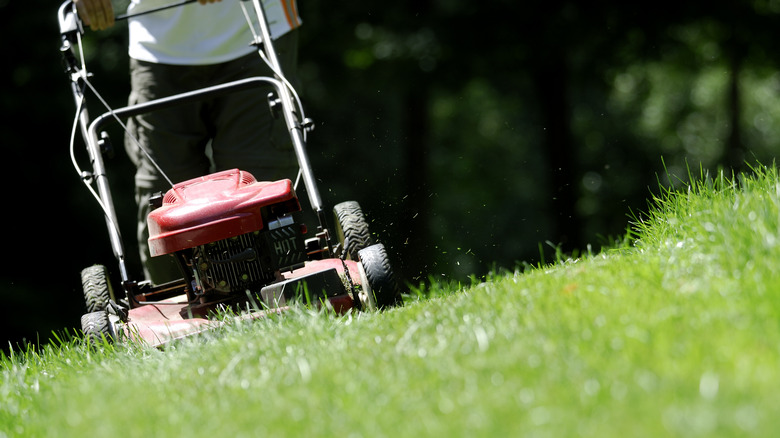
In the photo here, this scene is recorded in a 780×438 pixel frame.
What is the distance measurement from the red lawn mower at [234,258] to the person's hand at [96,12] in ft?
1.55

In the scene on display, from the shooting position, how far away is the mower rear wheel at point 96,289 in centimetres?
411

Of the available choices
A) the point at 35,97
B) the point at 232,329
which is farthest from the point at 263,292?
the point at 35,97

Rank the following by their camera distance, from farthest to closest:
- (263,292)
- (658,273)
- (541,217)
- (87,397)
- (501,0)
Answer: (541,217) → (501,0) → (263,292) → (658,273) → (87,397)

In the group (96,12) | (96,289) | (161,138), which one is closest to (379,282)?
(96,289)

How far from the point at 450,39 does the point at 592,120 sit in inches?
357

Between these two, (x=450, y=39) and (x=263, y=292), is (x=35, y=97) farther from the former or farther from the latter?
(x=263, y=292)

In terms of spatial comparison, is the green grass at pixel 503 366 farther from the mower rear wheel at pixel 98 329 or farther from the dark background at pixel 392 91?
the dark background at pixel 392 91

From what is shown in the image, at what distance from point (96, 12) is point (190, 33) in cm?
39

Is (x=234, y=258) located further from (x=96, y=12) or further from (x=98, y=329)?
(x=96, y=12)

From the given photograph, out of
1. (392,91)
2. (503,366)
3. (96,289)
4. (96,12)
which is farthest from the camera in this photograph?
(392,91)

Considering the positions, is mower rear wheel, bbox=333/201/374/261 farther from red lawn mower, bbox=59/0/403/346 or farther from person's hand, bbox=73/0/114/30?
person's hand, bbox=73/0/114/30

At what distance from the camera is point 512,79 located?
13.7 m

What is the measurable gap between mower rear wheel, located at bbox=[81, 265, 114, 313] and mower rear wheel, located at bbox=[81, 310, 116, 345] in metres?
0.32

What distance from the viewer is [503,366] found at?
2.15m
